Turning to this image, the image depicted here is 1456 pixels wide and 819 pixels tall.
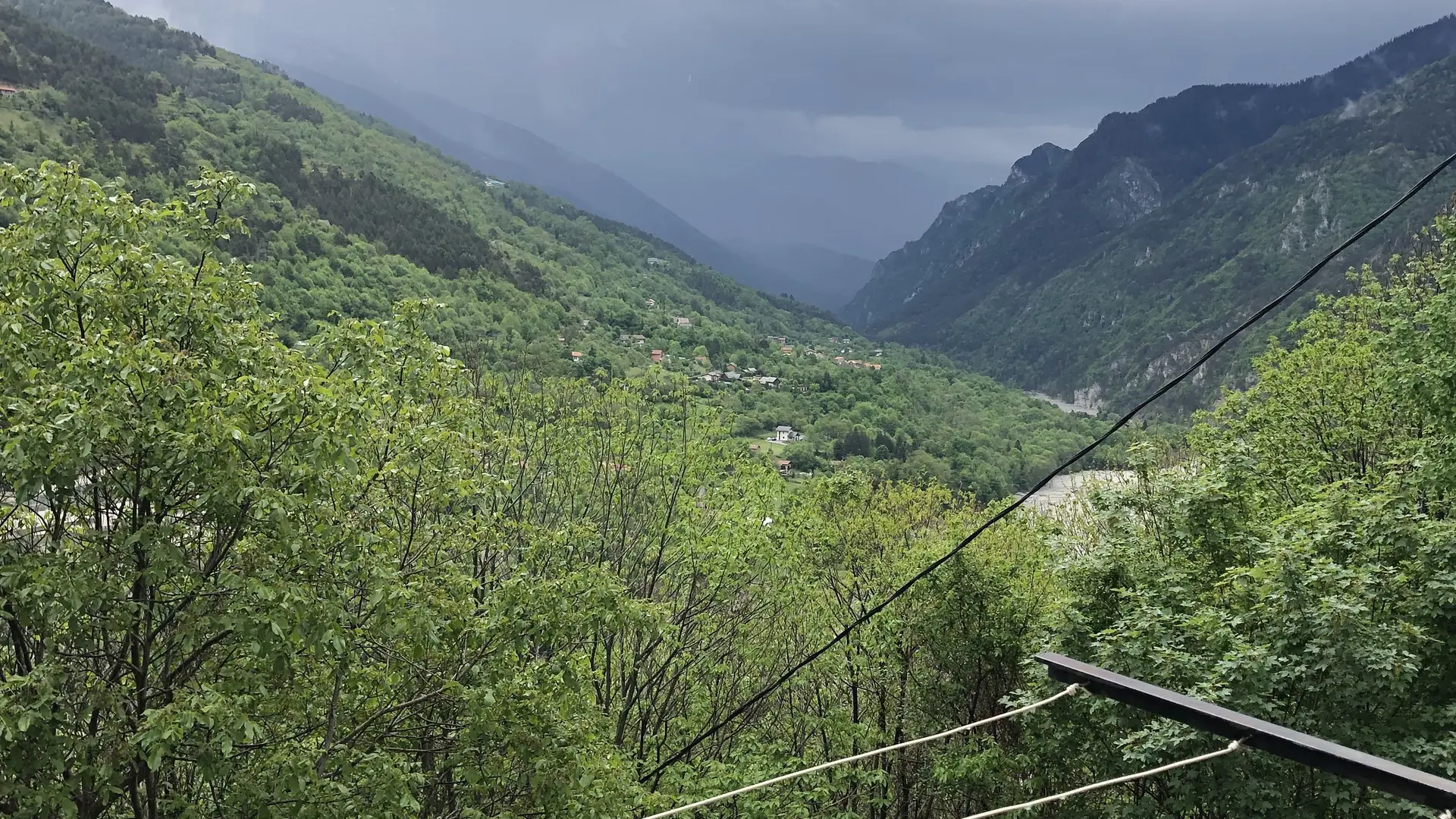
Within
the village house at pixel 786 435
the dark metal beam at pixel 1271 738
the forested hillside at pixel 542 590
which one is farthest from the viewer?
the village house at pixel 786 435

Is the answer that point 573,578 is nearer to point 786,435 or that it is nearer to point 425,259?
point 786,435

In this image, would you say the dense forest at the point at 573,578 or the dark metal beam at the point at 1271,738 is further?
the dense forest at the point at 573,578

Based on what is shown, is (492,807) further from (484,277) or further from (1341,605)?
(484,277)

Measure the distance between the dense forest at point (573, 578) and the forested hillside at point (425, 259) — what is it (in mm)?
28747

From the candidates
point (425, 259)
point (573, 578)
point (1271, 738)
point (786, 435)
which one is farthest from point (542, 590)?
point (425, 259)

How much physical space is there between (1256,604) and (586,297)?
13245 centimetres

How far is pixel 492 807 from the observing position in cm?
900

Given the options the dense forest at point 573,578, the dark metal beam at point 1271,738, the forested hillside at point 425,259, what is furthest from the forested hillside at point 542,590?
the forested hillside at point 425,259

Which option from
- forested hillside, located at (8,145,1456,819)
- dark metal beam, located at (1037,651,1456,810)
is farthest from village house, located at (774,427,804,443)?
dark metal beam, located at (1037,651,1456,810)

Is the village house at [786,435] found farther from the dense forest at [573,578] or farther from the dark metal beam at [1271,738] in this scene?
the dark metal beam at [1271,738]

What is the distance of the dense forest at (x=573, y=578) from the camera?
5789mm

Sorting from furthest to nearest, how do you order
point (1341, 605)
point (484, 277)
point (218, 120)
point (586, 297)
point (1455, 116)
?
point (1455, 116) → point (586, 297) → point (218, 120) → point (484, 277) → point (1341, 605)

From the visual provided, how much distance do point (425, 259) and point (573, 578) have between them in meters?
109

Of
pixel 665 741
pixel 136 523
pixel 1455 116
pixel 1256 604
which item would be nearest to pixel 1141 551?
pixel 1256 604
